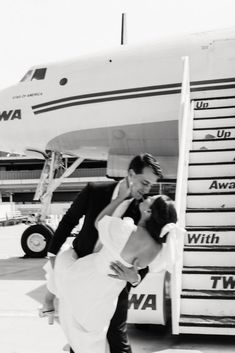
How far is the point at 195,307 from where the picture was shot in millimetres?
4570

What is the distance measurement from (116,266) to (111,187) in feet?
2.23

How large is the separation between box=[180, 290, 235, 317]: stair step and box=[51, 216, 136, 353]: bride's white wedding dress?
2.10m

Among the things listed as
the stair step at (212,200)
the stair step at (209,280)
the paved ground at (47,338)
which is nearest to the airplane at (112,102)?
the stair step at (212,200)

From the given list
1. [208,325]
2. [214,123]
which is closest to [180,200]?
[208,325]

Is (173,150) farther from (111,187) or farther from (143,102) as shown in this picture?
(111,187)

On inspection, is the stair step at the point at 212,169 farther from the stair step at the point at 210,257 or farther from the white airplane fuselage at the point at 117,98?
the white airplane fuselage at the point at 117,98

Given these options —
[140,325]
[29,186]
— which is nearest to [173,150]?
[140,325]

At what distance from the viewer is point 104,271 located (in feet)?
8.11

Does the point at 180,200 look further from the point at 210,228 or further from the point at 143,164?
the point at 143,164

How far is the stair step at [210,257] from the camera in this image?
5.07 metres

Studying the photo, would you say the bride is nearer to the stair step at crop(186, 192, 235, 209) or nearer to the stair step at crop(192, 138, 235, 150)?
the stair step at crop(186, 192, 235, 209)

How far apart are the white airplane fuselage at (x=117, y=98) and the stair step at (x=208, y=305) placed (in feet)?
14.9

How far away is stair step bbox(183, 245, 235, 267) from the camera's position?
16.6ft

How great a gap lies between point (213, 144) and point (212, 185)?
935 mm
